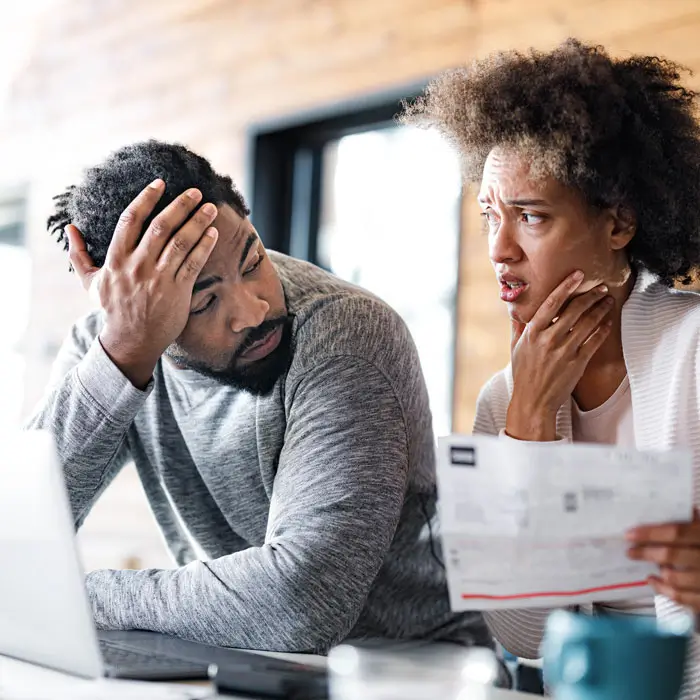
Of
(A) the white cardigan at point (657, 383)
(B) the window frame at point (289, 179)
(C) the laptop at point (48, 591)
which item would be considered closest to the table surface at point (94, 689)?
(C) the laptop at point (48, 591)

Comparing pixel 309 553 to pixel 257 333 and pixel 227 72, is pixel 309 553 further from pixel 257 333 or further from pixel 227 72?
pixel 227 72

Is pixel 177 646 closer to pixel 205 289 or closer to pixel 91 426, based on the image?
pixel 91 426

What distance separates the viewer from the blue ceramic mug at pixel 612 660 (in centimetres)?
74

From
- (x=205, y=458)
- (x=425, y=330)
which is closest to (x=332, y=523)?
(x=205, y=458)

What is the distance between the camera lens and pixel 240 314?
150cm

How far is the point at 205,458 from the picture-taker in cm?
163

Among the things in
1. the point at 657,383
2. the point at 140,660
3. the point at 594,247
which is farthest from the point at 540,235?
the point at 140,660

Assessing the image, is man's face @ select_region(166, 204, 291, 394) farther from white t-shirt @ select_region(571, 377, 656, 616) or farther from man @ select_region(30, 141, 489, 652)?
white t-shirt @ select_region(571, 377, 656, 616)

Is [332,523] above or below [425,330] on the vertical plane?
below

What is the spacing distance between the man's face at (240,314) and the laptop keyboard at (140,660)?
A: 0.51 meters

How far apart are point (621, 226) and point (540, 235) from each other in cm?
13

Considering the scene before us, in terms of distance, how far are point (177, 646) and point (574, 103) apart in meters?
0.89

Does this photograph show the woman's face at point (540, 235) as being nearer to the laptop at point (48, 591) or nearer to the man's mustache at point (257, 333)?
the man's mustache at point (257, 333)

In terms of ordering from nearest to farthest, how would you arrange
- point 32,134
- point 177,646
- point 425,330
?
point 177,646, point 425,330, point 32,134
